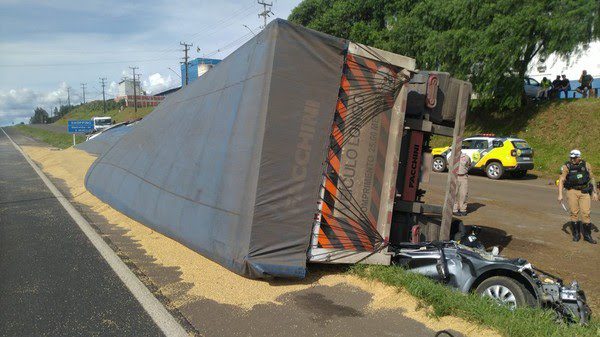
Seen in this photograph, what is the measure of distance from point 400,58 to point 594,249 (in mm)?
5255

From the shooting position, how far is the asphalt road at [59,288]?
3.81 metres

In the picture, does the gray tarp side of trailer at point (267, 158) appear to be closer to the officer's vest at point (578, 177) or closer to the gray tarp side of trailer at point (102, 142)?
the officer's vest at point (578, 177)

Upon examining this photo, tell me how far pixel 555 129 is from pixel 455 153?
17986mm

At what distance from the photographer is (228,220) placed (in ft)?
16.8

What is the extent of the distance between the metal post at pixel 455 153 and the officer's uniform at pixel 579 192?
3993mm

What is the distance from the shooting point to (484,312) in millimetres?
3877

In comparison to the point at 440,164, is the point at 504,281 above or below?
above

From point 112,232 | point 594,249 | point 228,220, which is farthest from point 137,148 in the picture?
point 594,249

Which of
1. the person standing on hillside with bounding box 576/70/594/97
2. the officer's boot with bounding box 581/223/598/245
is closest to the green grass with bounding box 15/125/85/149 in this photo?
the person standing on hillside with bounding box 576/70/594/97

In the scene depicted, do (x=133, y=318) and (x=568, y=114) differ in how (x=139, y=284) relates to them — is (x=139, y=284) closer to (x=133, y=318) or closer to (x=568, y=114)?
(x=133, y=318)

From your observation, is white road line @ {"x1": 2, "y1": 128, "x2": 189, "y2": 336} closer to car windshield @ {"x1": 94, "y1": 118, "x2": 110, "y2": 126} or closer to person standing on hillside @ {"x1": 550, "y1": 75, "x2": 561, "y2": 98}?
person standing on hillside @ {"x1": 550, "y1": 75, "x2": 561, "y2": 98}

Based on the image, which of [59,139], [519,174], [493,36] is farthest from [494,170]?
[59,139]

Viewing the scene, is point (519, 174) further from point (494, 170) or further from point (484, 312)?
point (484, 312)

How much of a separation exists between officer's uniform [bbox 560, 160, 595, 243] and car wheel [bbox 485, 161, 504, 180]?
379 inches
